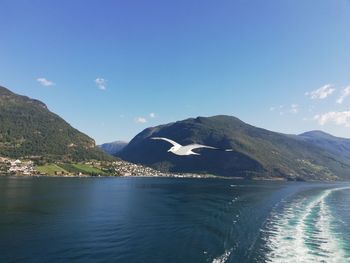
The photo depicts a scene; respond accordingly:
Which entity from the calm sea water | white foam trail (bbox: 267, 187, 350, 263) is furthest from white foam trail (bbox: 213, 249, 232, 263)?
white foam trail (bbox: 267, 187, 350, 263)

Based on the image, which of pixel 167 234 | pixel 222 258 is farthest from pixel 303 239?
pixel 167 234

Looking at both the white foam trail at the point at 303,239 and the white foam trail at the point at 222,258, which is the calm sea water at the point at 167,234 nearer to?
the white foam trail at the point at 303,239

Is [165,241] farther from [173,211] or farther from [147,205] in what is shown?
[147,205]

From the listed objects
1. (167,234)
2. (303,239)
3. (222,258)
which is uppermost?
(303,239)

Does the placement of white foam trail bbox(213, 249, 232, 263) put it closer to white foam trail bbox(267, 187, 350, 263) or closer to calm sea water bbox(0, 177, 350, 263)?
calm sea water bbox(0, 177, 350, 263)

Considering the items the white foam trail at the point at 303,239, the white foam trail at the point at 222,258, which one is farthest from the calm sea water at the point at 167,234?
the white foam trail at the point at 222,258

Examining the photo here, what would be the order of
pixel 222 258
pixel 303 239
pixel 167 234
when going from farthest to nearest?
pixel 167 234
pixel 303 239
pixel 222 258

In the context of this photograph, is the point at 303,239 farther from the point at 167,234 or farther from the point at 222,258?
the point at 167,234

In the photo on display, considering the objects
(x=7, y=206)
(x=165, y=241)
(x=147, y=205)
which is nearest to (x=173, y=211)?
(x=147, y=205)
